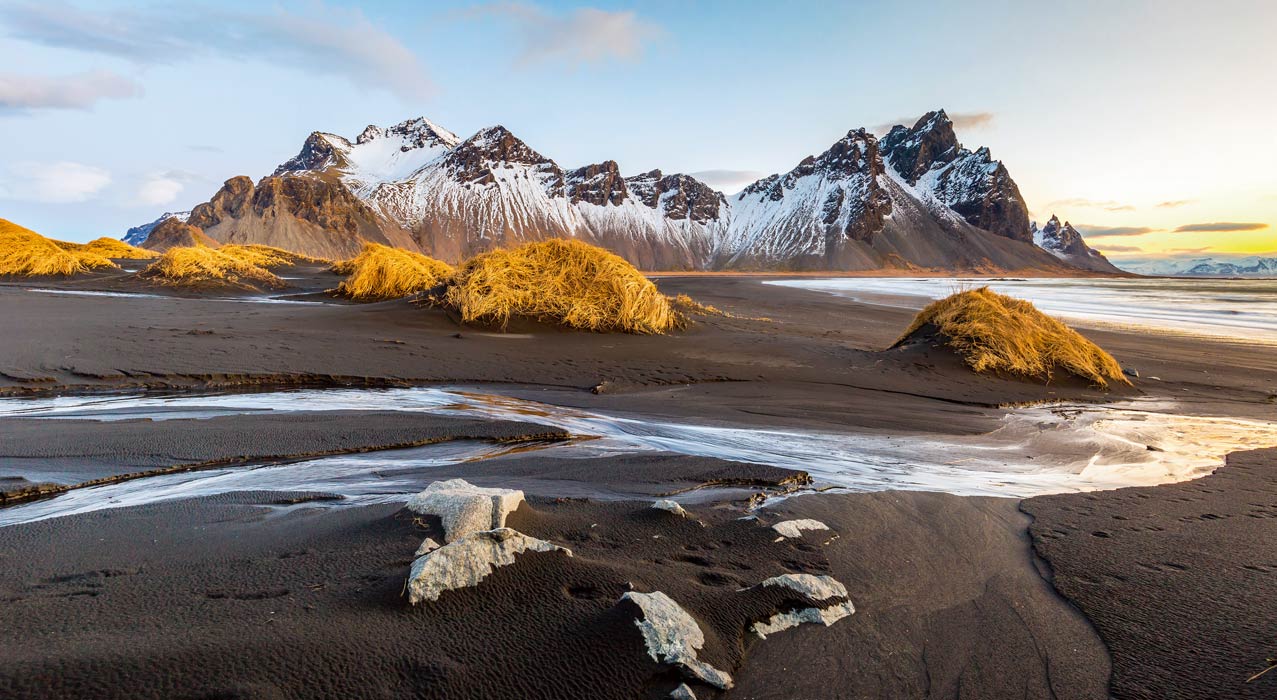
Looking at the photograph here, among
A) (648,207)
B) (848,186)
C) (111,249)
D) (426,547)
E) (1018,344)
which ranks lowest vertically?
(426,547)

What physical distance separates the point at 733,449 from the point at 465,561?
7.39 ft

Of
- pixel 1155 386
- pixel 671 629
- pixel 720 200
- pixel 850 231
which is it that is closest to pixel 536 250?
pixel 1155 386

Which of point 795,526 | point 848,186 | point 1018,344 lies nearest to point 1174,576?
point 795,526

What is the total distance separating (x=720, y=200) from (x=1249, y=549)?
19776cm

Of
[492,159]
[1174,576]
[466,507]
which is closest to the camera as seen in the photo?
[466,507]

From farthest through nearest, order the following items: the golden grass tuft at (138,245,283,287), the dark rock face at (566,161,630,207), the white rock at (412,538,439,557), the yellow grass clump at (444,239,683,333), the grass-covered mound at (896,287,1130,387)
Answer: the dark rock face at (566,161,630,207) < the golden grass tuft at (138,245,283,287) < the yellow grass clump at (444,239,683,333) < the grass-covered mound at (896,287,1130,387) < the white rock at (412,538,439,557)

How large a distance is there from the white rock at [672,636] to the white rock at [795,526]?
0.80 meters

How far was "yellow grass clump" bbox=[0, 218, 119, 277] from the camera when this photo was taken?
43.7ft

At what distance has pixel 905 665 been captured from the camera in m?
1.52

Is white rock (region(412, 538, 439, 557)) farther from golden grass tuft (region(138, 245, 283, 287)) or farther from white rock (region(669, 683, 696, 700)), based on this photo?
golden grass tuft (region(138, 245, 283, 287))

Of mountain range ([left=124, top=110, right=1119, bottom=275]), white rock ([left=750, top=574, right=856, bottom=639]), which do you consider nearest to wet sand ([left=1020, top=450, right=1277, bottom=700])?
white rock ([left=750, top=574, right=856, bottom=639])

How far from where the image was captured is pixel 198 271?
1250 centimetres

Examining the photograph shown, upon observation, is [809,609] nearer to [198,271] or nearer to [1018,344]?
[1018,344]

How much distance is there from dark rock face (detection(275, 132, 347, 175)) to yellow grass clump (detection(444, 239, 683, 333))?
19158cm
